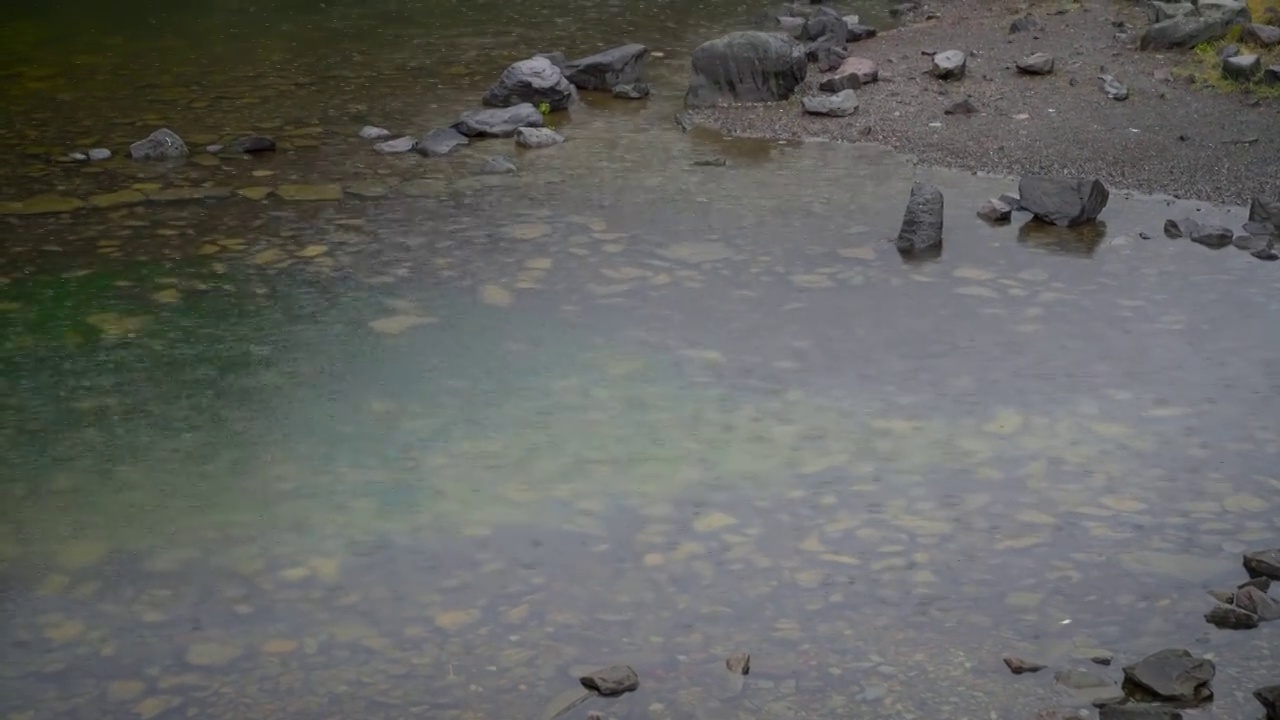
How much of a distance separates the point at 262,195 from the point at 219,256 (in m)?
0.82

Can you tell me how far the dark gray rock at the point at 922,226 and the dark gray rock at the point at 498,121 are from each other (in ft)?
8.34

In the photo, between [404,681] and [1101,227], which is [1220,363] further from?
[404,681]

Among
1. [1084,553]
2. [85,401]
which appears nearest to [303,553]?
[85,401]

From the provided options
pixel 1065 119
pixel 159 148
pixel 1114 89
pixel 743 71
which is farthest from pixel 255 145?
pixel 1114 89

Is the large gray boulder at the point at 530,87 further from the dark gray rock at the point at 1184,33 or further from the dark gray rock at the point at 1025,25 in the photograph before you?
the dark gray rock at the point at 1184,33

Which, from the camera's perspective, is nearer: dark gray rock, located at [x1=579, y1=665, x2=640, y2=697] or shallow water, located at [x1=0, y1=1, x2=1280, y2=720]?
dark gray rock, located at [x1=579, y1=665, x2=640, y2=697]

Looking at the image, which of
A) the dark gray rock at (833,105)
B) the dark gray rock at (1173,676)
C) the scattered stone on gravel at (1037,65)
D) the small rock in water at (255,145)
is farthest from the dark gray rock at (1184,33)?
the dark gray rock at (1173,676)

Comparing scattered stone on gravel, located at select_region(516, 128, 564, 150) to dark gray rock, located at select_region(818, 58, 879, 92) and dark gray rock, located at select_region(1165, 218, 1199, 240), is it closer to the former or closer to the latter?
dark gray rock, located at select_region(818, 58, 879, 92)

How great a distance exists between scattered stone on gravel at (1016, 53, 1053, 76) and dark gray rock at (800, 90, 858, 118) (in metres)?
1.21

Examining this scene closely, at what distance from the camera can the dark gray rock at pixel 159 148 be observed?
271 inches

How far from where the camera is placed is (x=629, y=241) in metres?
5.68

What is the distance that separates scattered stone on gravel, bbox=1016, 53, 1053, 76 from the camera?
8086mm

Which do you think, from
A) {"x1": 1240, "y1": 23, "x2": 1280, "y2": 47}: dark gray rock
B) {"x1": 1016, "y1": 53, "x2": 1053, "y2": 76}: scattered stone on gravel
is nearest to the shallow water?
{"x1": 1016, "y1": 53, "x2": 1053, "y2": 76}: scattered stone on gravel

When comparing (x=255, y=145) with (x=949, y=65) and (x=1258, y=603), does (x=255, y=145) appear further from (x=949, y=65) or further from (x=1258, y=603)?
(x=1258, y=603)
